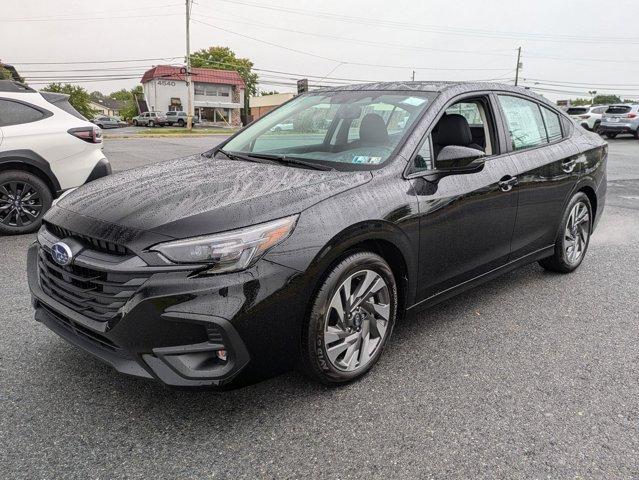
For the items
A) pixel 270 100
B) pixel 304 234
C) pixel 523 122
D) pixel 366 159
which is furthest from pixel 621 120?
pixel 270 100

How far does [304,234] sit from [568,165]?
9.25 feet

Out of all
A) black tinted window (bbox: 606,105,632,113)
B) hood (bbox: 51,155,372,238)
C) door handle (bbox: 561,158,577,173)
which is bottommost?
hood (bbox: 51,155,372,238)

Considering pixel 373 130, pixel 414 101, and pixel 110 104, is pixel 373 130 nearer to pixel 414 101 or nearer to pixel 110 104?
pixel 414 101

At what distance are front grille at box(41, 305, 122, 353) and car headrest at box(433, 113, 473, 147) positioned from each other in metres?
2.24

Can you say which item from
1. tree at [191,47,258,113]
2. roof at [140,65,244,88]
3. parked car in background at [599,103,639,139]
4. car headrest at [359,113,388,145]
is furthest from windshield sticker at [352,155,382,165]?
tree at [191,47,258,113]

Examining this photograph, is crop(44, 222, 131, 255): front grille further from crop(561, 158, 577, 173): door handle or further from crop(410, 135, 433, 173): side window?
crop(561, 158, 577, 173): door handle

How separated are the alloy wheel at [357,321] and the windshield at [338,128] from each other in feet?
2.29

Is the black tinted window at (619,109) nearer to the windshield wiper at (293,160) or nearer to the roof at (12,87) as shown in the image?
the roof at (12,87)

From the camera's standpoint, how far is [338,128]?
143 inches

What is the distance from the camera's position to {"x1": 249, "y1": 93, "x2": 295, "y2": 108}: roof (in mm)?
67625

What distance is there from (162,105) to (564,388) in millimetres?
71518

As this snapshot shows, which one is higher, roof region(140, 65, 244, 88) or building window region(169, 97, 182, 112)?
roof region(140, 65, 244, 88)

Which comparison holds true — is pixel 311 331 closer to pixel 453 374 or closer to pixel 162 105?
pixel 453 374

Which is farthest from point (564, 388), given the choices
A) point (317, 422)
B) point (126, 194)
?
point (126, 194)
